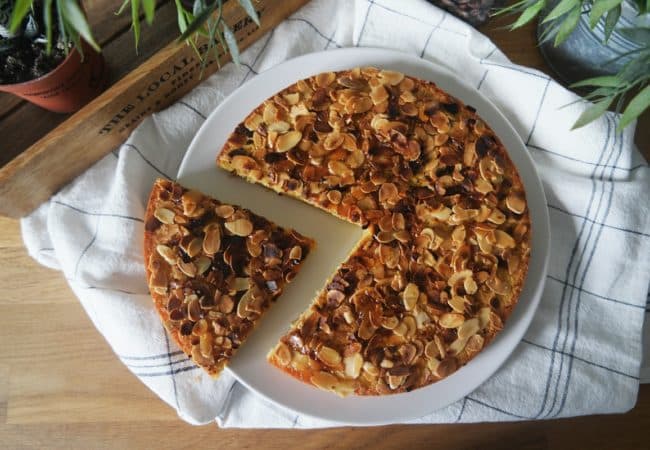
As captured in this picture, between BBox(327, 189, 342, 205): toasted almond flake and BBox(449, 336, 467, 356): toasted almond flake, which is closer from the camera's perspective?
BBox(449, 336, 467, 356): toasted almond flake

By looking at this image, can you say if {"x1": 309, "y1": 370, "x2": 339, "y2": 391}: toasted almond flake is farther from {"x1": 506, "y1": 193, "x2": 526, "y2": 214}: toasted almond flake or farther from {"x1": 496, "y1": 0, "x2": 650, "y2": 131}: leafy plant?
{"x1": 496, "y1": 0, "x2": 650, "y2": 131}: leafy plant

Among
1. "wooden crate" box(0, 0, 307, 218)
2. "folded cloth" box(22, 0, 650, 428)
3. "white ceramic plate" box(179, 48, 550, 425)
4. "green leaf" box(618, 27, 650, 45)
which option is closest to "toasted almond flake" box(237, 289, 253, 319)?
"white ceramic plate" box(179, 48, 550, 425)

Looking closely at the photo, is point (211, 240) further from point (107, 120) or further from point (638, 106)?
point (638, 106)

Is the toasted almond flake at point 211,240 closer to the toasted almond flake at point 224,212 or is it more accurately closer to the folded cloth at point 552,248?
the toasted almond flake at point 224,212

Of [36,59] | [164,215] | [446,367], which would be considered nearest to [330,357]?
[446,367]

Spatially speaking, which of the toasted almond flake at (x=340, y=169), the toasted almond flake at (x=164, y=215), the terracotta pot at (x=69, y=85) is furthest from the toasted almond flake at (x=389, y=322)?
the terracotta pot at (x=69, y=85)
